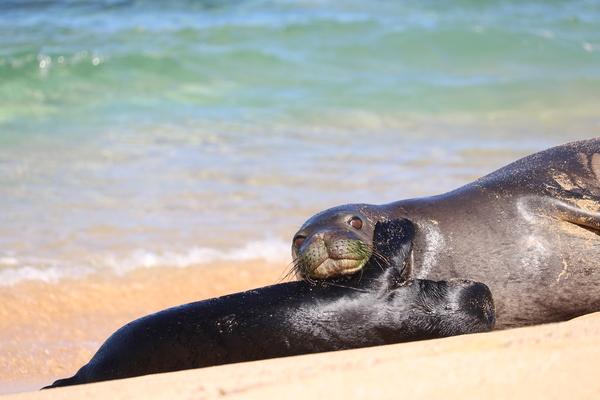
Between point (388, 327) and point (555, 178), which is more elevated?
point (555, 178)

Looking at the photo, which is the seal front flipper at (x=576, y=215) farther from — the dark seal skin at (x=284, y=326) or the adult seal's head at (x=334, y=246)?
the adult seal's head at (x=334, y=246)

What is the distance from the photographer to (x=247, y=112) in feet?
40.5

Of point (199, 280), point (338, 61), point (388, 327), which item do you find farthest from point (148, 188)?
point (338, 61)

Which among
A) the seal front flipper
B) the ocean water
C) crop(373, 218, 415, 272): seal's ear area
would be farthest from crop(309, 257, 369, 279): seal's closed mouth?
the ocean water

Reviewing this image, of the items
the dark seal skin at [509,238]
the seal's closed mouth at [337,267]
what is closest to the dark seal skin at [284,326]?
→ the seal's closed mouth at [337,267]

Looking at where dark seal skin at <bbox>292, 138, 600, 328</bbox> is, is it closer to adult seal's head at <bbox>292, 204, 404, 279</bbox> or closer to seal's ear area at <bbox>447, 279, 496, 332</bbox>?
adult seal's head at <bbox>292, 204, 404, 279</bbox>

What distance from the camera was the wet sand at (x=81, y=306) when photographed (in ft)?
17.3

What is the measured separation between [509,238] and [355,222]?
734 millimetres

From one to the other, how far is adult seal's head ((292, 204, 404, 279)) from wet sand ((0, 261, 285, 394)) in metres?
1.28

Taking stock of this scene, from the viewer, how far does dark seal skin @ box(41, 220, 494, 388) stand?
4367 millimetres

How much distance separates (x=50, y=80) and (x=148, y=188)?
5821mm

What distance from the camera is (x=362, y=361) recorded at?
3701 millimetres

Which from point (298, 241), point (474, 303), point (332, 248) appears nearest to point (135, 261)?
point (298, 241)

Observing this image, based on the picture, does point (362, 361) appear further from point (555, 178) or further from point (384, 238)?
point (555, 178)
